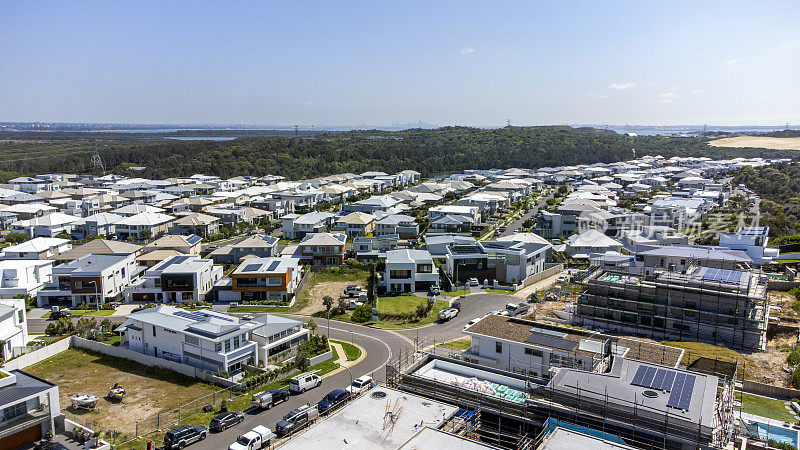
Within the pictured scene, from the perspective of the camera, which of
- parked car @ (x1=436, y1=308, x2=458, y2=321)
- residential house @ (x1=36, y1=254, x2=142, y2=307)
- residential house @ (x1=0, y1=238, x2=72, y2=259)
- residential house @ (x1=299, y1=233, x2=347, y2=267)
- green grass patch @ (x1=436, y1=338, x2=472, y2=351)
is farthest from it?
residential house @ (x1=299, y1=233, x2=347, y2=267)

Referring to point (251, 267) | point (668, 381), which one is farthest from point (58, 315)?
point (668, 381)

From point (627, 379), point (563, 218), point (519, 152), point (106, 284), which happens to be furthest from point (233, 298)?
point (519, 152)

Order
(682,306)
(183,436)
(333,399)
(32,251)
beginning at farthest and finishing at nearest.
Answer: (32,251)
(682,306)
(333,399)
(183,436)

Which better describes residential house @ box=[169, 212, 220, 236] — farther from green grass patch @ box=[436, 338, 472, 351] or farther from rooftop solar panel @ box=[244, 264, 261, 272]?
green grass patch @ box=[436, 338, 472, 351]

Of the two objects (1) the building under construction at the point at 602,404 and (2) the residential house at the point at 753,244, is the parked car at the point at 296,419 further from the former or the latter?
(2) the residential house at the point at 753,244

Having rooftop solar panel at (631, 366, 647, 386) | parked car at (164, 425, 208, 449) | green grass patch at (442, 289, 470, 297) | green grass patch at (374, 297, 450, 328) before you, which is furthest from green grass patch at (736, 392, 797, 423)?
parked car at (164, 425, 208, 449)

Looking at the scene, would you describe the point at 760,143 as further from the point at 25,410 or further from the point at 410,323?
the point at 25,410
